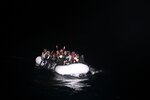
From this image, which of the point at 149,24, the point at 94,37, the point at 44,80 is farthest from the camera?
the point at 149,24

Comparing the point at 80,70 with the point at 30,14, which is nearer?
the point at 80,70

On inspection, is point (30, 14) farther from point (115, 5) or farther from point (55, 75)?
point (55, 75)

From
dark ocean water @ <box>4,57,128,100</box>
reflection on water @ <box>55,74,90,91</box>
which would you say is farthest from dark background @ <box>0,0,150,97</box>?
reflection on water @ <box>55,74,90,91</box>

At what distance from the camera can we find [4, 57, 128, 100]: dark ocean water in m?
21.5

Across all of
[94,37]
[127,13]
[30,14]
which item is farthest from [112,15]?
[30,14]

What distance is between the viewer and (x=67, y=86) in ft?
78.4

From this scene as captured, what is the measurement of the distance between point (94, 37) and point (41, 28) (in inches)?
870

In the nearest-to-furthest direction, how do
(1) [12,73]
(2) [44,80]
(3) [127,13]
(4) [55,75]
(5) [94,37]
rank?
(2) [44,80], (4) [55,75], (1) [12,73], (5) [94,37], (3) [127,13]

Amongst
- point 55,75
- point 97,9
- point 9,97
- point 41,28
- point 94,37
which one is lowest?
point 9,97

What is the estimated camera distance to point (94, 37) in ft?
271

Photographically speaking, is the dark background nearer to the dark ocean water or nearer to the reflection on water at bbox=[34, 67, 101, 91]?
Result: the dark ocean water

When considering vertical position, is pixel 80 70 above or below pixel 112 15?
below

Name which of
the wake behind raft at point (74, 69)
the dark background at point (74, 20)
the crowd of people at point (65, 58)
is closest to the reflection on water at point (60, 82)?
the wake behind raft at point (74, 69)

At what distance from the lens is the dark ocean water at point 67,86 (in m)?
21.5
